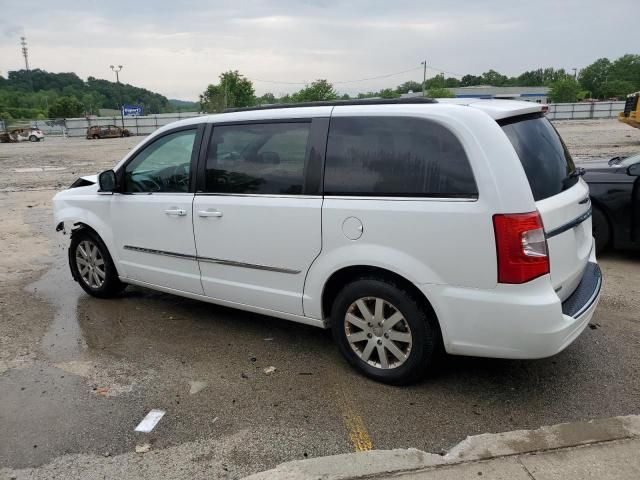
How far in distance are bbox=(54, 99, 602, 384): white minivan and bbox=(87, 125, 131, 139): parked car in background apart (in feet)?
165

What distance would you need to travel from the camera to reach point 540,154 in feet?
11.2

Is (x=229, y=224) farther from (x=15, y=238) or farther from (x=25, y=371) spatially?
(x=15, y=238)

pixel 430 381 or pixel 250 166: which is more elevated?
pixel 250 166

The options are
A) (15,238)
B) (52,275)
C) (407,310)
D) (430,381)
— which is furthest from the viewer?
(15,238)

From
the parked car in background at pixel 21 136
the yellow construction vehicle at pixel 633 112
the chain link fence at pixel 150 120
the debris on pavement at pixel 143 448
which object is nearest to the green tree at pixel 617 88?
the chain link fence at pixel 150 120

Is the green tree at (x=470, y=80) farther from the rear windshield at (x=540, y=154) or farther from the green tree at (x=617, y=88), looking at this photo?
the rear windshield at (x=540, y=154)

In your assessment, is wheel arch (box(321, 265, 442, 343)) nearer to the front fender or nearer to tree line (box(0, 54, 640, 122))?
the front fender

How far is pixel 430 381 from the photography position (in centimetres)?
367

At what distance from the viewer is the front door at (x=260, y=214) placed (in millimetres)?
3740

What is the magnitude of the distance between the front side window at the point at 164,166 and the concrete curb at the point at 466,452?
8.28ft

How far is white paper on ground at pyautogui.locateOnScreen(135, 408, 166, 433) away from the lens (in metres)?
3.24

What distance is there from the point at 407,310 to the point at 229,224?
1.55 metres

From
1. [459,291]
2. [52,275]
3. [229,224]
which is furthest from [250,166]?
[52,275]

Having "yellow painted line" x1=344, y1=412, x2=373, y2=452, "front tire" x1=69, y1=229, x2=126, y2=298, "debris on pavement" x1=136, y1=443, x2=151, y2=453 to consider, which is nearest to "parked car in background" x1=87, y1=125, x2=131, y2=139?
"front tire" x1=69, y1=229, x2=126, y2=298
